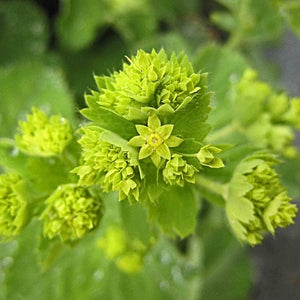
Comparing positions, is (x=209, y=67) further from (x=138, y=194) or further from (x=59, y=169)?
(x=138, y=194)

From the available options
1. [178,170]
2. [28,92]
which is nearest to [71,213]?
[178,170]

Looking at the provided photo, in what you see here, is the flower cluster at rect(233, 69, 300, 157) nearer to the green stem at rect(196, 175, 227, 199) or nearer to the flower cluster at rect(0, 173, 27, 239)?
the green stem at rect(196, 175, 227, 199)

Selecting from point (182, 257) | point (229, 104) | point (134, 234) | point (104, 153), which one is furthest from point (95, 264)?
point (104, 153)

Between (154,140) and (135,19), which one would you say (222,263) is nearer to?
(135,19)

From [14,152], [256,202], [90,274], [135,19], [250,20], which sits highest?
[135,19]

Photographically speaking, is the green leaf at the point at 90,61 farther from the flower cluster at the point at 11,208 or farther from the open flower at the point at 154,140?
the open flower at the point at 154,140

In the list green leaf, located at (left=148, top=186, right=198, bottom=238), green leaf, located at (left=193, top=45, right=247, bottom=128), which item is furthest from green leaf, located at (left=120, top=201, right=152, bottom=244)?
green leaf, located at (left=193, top=45, right=247, bottom=128)
